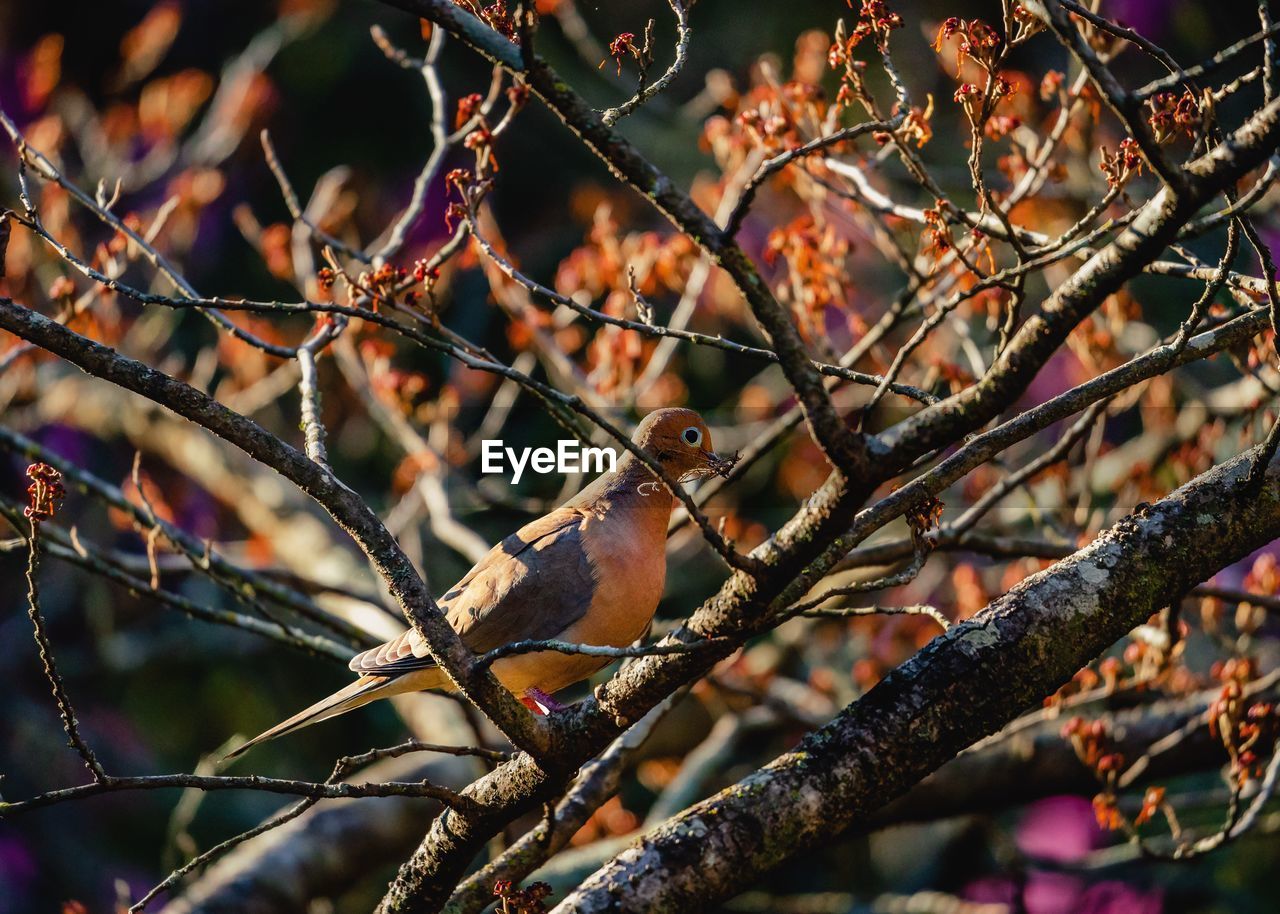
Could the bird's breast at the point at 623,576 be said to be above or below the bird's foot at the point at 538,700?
above

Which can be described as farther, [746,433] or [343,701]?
[746,433]

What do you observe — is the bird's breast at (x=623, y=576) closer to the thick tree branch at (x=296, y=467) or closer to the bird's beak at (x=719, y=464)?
the bird's beak at (x=719, y=464)

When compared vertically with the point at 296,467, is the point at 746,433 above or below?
above

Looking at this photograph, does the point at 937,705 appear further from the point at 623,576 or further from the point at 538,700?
the point at 538,700

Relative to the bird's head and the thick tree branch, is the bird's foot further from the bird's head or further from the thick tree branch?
the thick tree branch

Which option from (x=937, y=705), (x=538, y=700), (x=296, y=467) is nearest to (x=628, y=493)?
(x=538, y=700)

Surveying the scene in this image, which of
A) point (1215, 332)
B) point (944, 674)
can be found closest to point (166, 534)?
point (944, 674)

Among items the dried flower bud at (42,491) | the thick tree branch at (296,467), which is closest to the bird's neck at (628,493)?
the thick tree branch at (296,467)
